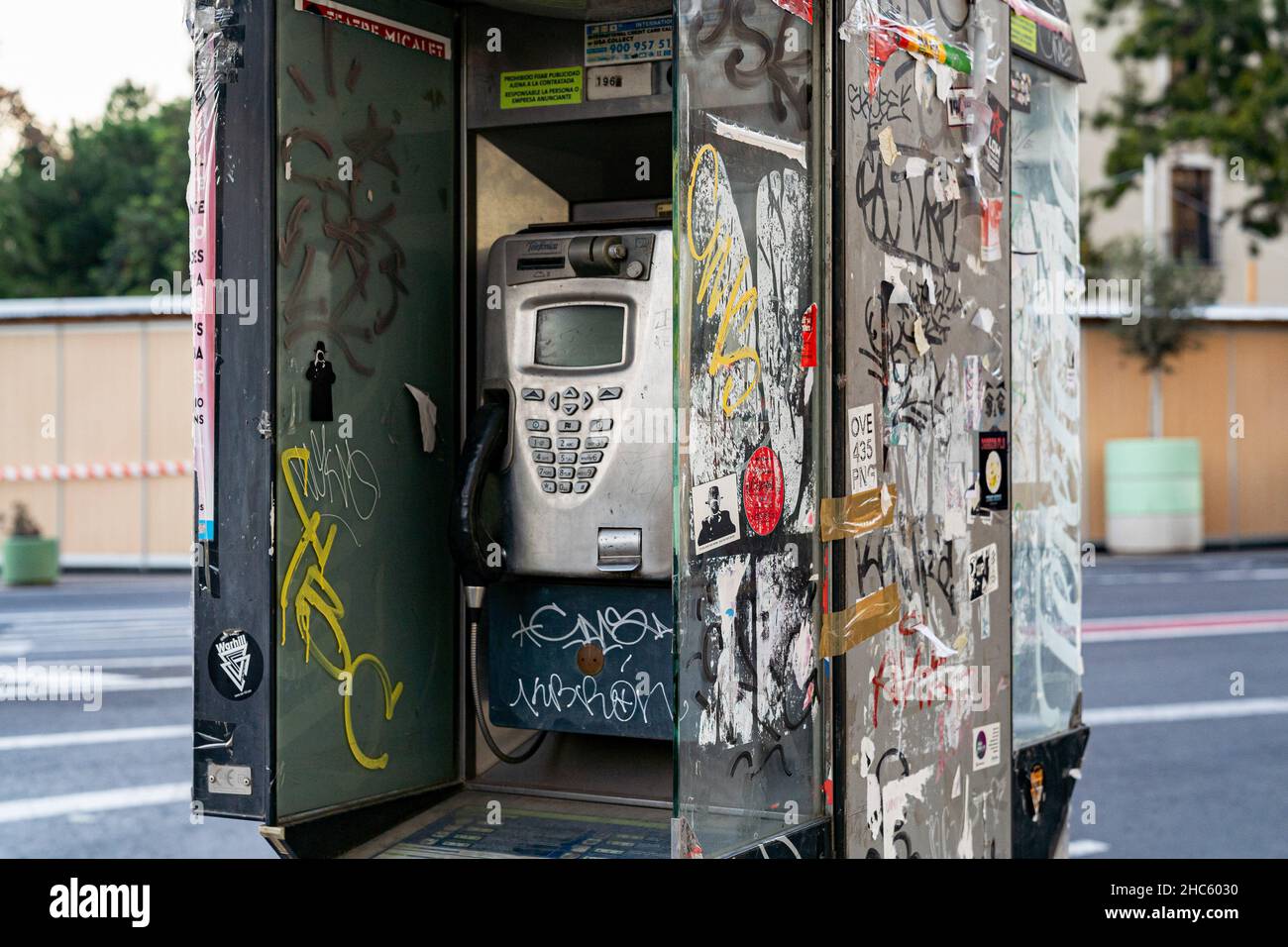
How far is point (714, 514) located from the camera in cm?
294

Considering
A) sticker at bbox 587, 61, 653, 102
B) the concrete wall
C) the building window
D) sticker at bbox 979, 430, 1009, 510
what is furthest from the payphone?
the building window

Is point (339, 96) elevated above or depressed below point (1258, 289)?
below

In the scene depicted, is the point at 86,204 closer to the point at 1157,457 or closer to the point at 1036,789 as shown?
the point at 1157,457

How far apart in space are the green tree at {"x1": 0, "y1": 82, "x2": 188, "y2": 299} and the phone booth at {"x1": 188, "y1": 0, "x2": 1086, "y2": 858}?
25475 mm

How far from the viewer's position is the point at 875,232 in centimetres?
335

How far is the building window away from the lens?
1007 inches

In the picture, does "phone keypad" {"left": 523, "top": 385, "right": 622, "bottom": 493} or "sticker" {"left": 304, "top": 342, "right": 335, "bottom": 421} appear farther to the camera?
"phone keypad" {"left": 523, "top": 385, "right": 622, "bottom": 493}

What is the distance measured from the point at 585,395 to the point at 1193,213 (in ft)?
80.4

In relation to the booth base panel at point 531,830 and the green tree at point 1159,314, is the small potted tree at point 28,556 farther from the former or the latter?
the booth base panel at point 531,830

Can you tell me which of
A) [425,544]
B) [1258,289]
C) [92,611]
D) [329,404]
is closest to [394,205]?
[329,404]

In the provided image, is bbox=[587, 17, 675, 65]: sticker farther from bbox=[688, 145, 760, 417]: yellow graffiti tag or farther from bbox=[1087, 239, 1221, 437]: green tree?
bbox=[1087, 239, 1221, 437]: green tree
